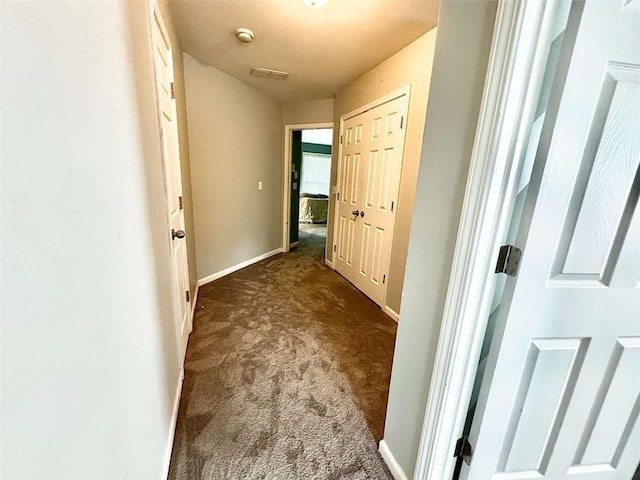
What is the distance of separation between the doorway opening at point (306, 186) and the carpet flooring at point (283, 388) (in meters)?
1.94

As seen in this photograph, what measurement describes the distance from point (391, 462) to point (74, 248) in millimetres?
1437

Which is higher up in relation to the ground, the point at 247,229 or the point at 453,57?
the point at 453,57

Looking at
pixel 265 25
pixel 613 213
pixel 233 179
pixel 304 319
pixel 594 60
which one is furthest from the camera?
pixel 233 179

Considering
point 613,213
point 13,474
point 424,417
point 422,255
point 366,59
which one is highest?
point 366,59

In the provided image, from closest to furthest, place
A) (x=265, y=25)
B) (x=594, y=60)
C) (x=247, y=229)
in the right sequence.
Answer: (x=594, y=60)
(x=265, y=25)
(x=247, y=229)

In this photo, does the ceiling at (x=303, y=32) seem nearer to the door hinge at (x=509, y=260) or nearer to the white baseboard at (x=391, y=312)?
the door hinge at (x=509, y=260)

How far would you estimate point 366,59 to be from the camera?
2.53 metres

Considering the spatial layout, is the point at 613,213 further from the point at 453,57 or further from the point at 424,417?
the point at 424,417

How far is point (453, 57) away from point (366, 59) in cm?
199

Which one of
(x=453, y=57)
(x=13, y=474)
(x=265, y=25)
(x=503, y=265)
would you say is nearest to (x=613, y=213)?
(x=503, y=265)

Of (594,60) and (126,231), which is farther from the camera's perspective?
(126,231)

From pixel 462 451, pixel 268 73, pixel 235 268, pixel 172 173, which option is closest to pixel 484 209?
pixel 462 451

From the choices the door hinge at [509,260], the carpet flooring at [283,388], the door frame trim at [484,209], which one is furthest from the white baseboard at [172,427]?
the door hinge at [509,260]

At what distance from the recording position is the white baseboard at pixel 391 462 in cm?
118
